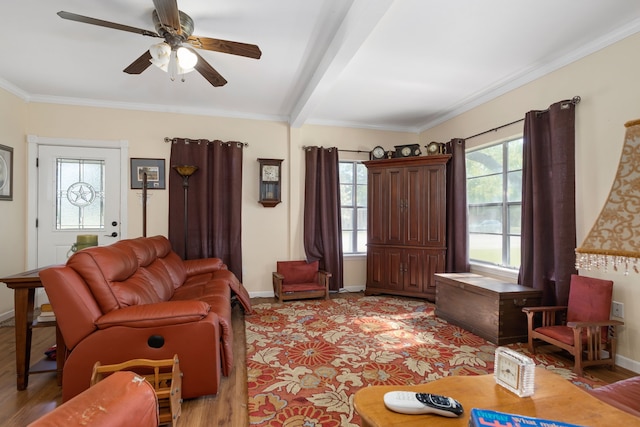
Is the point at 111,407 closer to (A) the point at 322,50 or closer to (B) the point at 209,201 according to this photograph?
(A) the point at 322,50

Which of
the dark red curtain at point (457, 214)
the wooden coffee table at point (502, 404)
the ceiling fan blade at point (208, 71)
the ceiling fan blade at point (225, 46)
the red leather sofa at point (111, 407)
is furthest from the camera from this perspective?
the dark red curtain at point (457, 214)

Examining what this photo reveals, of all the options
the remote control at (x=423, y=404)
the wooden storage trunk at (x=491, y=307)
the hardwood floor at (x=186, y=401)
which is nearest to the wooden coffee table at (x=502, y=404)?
the remote control at (x=423, y=404)

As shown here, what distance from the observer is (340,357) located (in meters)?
2.62

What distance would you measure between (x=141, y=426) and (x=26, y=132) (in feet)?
15.1

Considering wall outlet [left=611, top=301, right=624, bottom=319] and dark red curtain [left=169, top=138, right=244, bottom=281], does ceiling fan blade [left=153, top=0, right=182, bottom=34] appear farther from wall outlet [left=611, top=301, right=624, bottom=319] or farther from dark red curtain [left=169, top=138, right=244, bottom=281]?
wall outlet [left=611, top=301, right=624, bottom=319]

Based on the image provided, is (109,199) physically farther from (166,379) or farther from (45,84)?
(166,379)

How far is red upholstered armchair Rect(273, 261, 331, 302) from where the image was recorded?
426 centimetres

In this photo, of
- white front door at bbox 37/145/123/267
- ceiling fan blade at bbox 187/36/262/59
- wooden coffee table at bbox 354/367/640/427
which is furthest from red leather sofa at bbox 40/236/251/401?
white front door at bbox 37/145/123/267

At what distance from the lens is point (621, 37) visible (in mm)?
2488

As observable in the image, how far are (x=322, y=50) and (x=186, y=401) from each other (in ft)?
9.64

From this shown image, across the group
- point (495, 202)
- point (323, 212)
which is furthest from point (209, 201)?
point (495, 202)

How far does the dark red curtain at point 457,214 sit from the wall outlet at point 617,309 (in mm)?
1659

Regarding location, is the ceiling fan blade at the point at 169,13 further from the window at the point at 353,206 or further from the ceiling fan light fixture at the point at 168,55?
the window at the point at 353,206

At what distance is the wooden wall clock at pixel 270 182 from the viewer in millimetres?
4520
